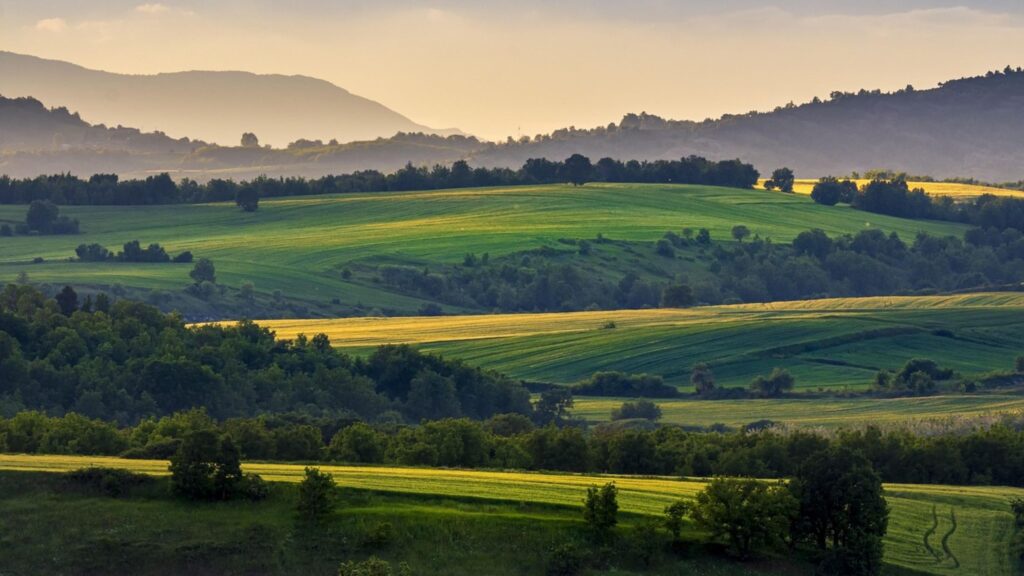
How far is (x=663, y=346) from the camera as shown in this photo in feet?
538

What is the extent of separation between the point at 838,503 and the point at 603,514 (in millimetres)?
9702

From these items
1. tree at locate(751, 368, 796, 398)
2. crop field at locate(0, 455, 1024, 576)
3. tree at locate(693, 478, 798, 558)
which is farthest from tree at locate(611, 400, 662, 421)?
tree at locate(693, 478, 798, 558)

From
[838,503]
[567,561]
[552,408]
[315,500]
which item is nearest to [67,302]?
[552,408]

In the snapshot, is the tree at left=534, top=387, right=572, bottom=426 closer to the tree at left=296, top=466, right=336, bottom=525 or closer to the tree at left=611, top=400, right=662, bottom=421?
the tree at left=611, top=400, right=662, bottom=421

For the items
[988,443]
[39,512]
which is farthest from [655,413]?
[39,512]

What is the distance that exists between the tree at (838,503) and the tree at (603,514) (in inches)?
313

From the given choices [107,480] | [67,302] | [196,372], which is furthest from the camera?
[67,302]

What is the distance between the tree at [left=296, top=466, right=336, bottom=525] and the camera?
62094 millimetres

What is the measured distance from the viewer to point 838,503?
6606 cm

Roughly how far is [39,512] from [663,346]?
350ft

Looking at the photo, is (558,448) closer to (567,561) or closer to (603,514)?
(603,514)

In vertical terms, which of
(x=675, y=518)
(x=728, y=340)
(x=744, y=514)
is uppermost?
(x=744, y=514)

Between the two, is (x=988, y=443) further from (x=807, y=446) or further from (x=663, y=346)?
(x=663, y=346)

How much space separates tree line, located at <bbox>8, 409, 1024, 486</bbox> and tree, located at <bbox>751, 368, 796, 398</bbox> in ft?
189
